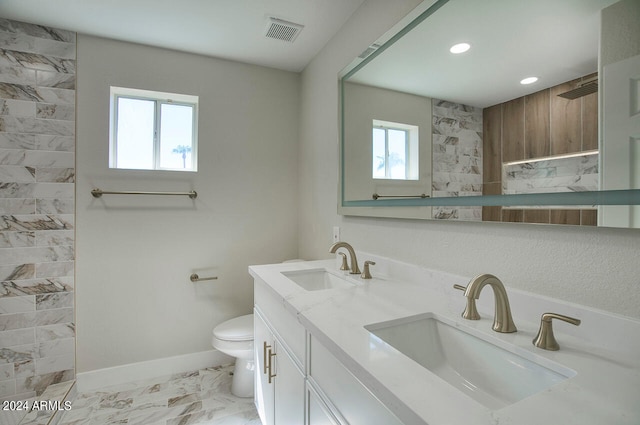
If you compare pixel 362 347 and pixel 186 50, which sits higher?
pixel 186 50

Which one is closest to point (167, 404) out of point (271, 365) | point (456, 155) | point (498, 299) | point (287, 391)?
point (271, 365)

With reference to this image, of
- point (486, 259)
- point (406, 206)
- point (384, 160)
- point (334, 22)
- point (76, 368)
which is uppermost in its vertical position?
point (334, 22)

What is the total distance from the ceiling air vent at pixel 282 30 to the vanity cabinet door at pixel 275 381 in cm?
172

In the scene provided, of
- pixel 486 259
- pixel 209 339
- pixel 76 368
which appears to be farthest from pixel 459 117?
pixel 76 368

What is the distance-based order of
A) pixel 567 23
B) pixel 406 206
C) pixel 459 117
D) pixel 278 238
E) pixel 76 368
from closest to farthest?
pixel 567 23, pixel 459 117, pixel 406 206, pixel 76 368, pixel 278 238

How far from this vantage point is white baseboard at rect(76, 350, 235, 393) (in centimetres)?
193

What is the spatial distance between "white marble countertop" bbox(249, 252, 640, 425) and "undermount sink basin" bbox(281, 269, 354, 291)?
391mm

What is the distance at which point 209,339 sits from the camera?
2.23m

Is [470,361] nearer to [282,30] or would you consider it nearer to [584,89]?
[584,89]

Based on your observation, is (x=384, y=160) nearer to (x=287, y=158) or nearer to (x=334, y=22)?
(x=334, y=22)

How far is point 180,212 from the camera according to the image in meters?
2.15

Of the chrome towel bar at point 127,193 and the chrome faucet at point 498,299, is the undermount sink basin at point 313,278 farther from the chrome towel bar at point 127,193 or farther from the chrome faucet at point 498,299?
the chrome towel bar at point 127,193

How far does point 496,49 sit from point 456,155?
1.16 ft

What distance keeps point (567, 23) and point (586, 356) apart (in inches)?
32.5
